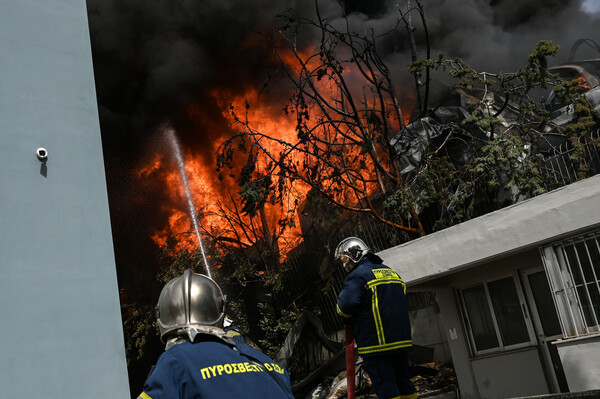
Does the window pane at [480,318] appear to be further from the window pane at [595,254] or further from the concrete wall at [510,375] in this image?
the window pane at [595,254]

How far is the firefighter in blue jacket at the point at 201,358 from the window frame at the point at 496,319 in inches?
235

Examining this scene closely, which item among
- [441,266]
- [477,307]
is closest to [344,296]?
[441,266]

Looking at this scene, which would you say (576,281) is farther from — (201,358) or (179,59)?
(179,59)

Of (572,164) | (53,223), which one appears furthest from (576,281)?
(53,223)

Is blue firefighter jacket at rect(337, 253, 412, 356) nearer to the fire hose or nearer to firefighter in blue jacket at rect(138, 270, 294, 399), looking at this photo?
the fire hose

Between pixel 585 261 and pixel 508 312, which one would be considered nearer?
pixel 585 261

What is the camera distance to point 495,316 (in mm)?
8227

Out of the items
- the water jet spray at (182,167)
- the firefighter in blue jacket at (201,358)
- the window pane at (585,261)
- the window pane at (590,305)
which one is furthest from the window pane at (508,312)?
the water jet spray at (182,167)

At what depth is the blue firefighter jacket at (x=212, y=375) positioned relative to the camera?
2.30m

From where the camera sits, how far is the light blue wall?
6.46 meters

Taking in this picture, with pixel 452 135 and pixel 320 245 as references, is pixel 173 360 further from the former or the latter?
pixel 320 245

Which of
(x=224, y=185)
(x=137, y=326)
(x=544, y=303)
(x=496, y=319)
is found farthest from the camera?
(x=224, y=185)

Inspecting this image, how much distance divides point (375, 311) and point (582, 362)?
248 centimetres

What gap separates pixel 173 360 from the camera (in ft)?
7.78
